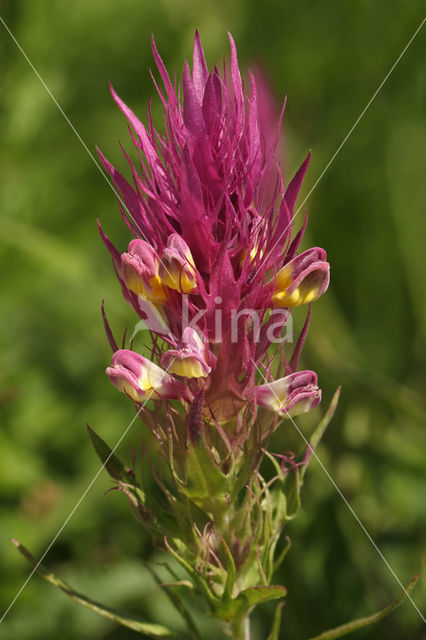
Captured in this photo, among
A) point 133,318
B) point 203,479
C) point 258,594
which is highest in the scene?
point 203,479

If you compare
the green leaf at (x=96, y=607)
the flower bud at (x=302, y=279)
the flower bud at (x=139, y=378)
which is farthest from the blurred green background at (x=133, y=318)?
the flower bud at (x=302, y=279)

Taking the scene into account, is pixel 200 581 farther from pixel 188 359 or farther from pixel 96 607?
pixel 188 359

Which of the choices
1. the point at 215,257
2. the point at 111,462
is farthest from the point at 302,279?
the point at 111,462

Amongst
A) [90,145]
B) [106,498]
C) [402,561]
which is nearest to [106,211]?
[90,145]

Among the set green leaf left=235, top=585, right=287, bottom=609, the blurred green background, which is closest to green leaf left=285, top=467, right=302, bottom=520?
green leaf left=235, top=585, right=287, bottom=609

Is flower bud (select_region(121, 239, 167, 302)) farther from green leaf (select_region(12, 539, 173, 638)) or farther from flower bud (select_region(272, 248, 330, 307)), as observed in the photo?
green leaf (select_region(12, 539, 173, 638))

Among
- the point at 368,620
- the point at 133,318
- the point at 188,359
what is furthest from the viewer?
the point at 133,318

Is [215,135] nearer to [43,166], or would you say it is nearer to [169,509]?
[169,509]
